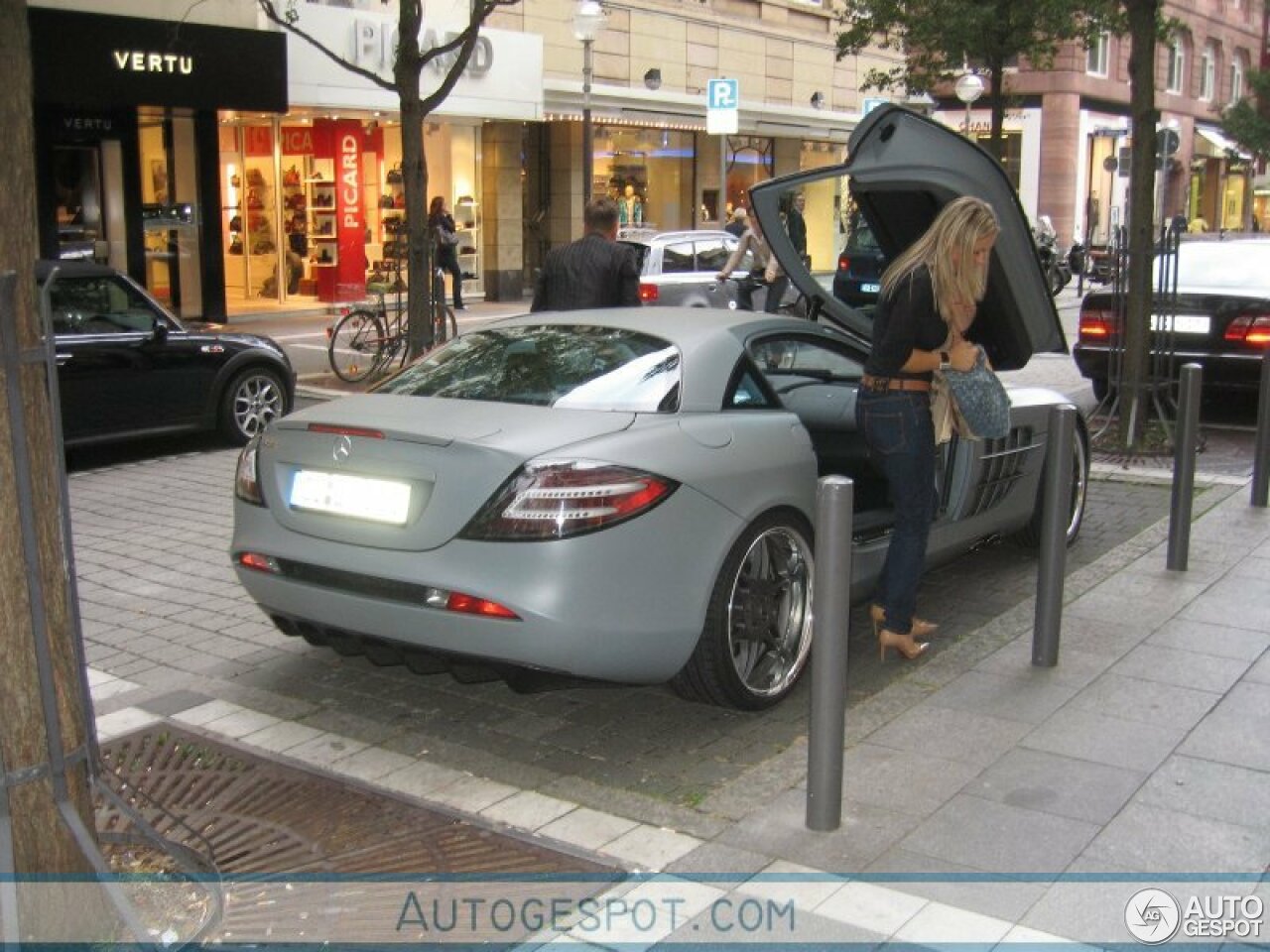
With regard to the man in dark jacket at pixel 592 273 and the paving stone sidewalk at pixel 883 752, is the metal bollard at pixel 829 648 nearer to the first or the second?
the paving stone sidewalk at pixel 883 752

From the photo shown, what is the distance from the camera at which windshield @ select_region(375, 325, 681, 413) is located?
4.87 meters

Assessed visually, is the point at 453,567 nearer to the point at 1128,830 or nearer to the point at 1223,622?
the point at 1128,830

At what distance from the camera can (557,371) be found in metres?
5.08

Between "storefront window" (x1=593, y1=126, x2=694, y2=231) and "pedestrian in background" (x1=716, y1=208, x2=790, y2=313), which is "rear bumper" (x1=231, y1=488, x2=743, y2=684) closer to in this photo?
"pedestrian in background" (x1=716, y1=208, x2=790, y2=313)

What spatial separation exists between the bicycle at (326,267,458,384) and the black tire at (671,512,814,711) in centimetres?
924

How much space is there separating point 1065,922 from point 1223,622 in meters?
3.01

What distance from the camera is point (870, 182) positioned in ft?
19.8

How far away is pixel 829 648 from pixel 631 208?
Answer: 2507 cm

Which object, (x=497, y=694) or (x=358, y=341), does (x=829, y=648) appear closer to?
(x=497, y=694)

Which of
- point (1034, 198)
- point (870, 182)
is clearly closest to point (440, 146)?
point (870, 182)

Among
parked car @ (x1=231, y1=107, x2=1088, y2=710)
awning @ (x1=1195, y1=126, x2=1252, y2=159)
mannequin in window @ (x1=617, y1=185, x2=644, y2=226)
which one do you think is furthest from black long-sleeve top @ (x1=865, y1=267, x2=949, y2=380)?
awning @ (x1=1195, y1=126, x2=1252, y2=159)

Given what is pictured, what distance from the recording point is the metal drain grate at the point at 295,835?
3.64m

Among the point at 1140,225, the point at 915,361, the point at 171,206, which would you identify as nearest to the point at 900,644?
the point at 915,361

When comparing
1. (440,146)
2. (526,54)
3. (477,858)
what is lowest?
(477,858)
